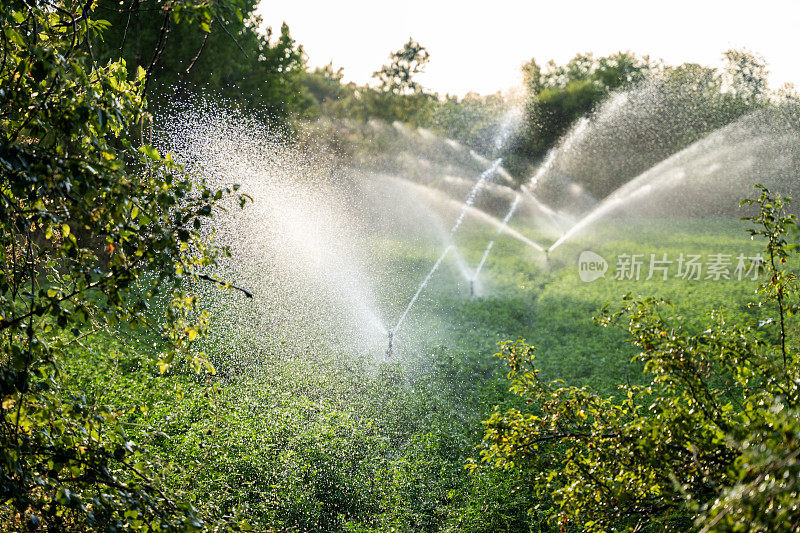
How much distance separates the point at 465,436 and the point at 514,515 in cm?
210

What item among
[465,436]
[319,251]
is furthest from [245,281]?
[465,436]

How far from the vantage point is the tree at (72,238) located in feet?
9.09

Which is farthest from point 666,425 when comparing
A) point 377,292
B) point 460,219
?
point 460,219

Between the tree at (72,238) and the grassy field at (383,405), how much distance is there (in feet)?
1.05

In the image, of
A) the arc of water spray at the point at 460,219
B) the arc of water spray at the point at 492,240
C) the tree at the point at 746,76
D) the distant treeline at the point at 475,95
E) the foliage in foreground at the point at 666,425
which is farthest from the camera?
the tree at the point at 746,76

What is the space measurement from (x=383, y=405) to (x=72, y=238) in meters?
7.90

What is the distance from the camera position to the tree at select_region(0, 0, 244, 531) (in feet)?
9.09

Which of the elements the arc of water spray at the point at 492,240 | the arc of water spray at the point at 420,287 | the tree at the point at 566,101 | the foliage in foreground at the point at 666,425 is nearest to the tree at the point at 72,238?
the foliage in foreground at the point at 666,425

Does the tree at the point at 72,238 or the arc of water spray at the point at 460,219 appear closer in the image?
the tree at the point at 72,238

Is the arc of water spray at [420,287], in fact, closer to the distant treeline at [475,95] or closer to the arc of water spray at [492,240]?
the arc of water spray at [492,240]

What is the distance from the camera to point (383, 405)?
10.3 m

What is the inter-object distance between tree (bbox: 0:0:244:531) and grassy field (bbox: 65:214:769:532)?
0.32 m

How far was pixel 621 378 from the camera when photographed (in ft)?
37.3

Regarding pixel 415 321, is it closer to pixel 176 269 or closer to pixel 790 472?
pixel 176 269
